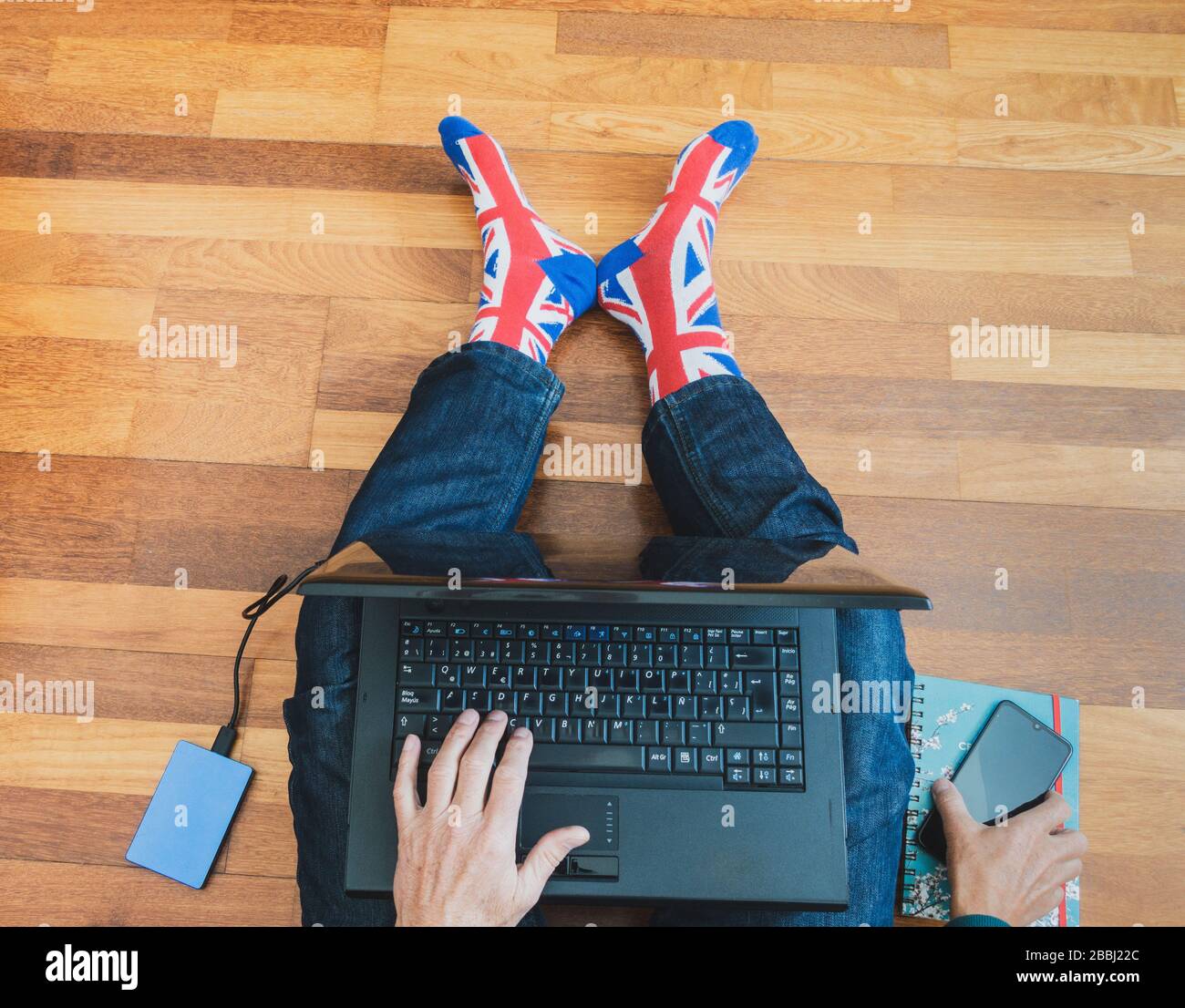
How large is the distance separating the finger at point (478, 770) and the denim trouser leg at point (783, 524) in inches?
8.8

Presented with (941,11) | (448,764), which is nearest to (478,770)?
(448,764)

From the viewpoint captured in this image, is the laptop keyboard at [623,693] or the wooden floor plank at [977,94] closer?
the laptop keyboard at [623,693]

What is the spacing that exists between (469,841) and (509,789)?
0.05 metres

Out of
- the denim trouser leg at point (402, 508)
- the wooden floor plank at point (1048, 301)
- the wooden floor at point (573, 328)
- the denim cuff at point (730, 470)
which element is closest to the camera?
the denim trouser leg at point (402, 508)

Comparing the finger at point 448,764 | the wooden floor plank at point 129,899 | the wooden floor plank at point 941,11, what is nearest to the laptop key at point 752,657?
the finger at point 448,764

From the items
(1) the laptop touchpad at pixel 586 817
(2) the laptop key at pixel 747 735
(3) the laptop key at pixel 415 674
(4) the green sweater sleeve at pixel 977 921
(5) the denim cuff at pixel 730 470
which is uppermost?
(5) the denim cuff at pixel 730 470

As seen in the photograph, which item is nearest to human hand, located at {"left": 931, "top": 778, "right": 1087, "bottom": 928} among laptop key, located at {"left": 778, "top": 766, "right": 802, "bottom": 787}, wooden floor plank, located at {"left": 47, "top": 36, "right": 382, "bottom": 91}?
laptop key, located at {"left": 778, "top": 766, "right": 802, "bottom": 787}

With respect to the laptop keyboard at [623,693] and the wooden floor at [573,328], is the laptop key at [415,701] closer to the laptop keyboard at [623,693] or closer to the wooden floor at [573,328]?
the laptop keyboard at [623,693]

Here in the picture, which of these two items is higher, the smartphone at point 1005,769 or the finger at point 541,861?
the smartphone at point 1005,769

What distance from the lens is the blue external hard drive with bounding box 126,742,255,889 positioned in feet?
2.92

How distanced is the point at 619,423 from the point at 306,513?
427 mm

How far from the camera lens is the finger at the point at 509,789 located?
0.64 metres

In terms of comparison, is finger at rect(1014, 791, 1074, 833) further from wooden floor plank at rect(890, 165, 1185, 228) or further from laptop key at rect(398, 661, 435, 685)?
wooden floor plank at rect(890, 165, 1185, 228)

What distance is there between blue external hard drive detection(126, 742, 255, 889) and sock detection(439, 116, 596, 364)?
24.2 inches
